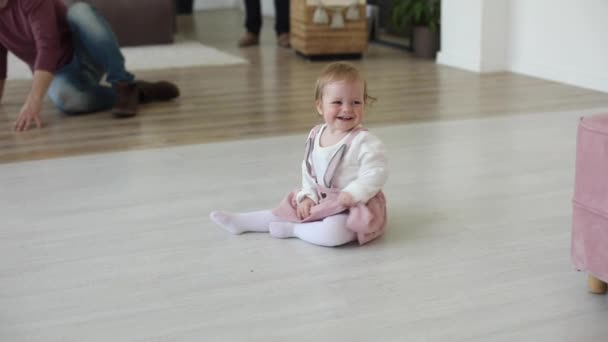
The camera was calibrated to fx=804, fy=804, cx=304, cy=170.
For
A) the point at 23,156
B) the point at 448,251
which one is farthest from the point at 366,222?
the point at 23,156

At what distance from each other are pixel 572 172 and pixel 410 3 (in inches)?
98.5

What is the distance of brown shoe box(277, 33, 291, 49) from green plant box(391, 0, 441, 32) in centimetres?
77

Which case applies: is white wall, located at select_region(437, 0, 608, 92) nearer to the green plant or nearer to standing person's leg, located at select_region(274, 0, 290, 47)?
the green plant

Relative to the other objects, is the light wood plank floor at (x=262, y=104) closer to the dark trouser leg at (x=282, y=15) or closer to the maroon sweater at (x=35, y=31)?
the maroon sweater at (x=35, y=31)

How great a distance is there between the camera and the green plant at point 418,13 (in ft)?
14.6

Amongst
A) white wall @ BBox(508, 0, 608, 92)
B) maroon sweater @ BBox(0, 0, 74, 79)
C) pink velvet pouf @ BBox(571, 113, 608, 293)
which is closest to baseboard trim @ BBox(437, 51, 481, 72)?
white wall @ BBox(508, 0, 608, 92)

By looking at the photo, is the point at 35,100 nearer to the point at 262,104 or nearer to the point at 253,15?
the point at 262,104

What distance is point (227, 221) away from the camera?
178cm

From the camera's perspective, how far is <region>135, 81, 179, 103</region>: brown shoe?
3287 millimetres

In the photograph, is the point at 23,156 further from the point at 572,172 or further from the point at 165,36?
the point at 165,36

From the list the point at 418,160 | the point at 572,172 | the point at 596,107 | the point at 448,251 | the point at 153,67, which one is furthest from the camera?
the point at 153,67

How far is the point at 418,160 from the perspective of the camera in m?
2.35

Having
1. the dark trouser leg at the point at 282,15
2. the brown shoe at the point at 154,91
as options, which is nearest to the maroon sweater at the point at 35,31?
the brown shoe at the point at 154,91

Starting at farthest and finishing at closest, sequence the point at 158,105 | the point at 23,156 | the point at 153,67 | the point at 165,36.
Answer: the point at 165,36 → the point at 153,67 → the point at 158,105 → the point at 23,156
